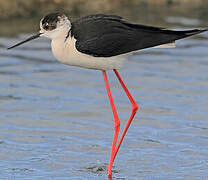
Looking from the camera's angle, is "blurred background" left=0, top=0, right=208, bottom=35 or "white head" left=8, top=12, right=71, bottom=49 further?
"blurred background" left=0, top=0, right=208, bottom=35

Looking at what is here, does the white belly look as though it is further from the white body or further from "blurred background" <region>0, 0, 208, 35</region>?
"blurred background" <region>0, 0, 208, 35</region>

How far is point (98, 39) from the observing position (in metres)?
7.09

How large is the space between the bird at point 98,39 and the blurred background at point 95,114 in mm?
676

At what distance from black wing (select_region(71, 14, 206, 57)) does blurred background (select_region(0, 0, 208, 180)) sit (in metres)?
1.31

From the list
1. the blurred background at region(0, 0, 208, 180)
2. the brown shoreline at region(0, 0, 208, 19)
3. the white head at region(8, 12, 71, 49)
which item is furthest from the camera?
the brown shoreline at region(0, 0, 208, 19)

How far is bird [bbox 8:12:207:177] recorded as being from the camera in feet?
22.9

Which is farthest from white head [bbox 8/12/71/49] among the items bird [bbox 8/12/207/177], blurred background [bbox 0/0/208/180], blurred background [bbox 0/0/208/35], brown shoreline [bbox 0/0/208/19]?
brown shoreline [bbox 0/0/208/19]

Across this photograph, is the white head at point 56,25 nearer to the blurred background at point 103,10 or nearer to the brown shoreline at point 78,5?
the blurred background at point 103,10

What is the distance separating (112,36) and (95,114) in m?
2.55

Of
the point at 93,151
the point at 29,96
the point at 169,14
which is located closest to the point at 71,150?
the point at 93,151

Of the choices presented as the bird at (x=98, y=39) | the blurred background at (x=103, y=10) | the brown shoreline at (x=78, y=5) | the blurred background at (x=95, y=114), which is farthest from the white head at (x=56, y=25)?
the brown shoreline at (x=78, y=5)

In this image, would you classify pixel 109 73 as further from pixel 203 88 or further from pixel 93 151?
pixel 93 151

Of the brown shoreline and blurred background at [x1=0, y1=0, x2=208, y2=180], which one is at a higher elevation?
blurred background at [x1=0, y1=0, x2=208, y2=180]

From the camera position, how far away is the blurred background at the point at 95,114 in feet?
24.4
